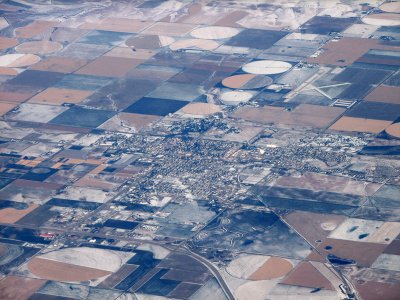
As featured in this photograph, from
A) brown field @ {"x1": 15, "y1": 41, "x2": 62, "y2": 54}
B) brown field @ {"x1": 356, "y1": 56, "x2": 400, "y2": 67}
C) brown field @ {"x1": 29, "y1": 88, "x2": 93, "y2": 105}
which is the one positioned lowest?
brown field @ {"x1": 356, "y1": 56, "x2": 400, "y2": 67}

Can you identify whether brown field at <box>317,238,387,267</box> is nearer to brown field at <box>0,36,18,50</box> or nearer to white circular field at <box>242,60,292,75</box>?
white circular field at <box>242,60,292,75</box>

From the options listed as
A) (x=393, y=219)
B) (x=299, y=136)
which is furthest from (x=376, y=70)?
(x=393, y=219)

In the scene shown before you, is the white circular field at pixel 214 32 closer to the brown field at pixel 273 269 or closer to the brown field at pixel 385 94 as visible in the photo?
the brown field at pixel 385 94

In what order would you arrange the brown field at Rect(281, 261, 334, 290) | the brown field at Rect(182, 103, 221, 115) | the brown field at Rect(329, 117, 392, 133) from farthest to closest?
Answer: the brown field at Rect(182, 103, 221, 115) < the brown field at Rect(329, 117, 392, 133) < the brown field at Rect(281, 261, 334, 290)

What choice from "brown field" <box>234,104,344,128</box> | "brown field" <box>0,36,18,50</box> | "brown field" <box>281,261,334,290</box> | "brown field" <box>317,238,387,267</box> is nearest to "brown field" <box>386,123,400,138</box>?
"brown field" <box>234,104,344,128</box>

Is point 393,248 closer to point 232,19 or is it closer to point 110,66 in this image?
point 110,66

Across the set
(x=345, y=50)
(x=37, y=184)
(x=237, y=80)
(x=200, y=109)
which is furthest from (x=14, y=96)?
(x=345, y=50)
